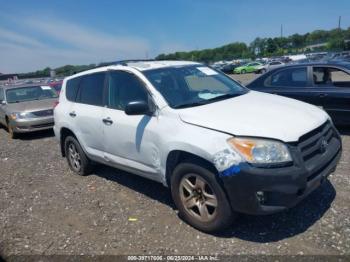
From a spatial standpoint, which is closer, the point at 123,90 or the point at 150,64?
the point at 123,90

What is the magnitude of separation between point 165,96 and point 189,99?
0.30m

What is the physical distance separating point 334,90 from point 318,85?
34 cm

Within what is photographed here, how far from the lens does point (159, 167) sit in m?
3.75

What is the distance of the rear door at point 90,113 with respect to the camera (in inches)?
182

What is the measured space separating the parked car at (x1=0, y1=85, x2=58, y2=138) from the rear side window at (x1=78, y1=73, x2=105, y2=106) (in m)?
4.61

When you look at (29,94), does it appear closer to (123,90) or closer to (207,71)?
(123,90)

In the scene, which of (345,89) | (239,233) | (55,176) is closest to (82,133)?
(55,176)

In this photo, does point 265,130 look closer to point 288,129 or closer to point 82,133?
point 288,129

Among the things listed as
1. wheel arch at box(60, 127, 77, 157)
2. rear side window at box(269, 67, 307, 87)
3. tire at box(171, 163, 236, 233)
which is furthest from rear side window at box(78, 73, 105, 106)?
rear side window at box(269, 67, 307, 87)

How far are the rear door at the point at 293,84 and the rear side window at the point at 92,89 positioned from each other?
392cm

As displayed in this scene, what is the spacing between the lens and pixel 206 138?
3.15 m

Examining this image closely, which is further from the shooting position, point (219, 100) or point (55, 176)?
point (55, 176)

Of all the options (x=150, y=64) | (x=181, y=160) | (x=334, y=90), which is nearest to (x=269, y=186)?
(x=181, y=160)

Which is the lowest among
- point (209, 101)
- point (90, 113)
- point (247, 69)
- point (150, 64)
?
point (247, 69)
